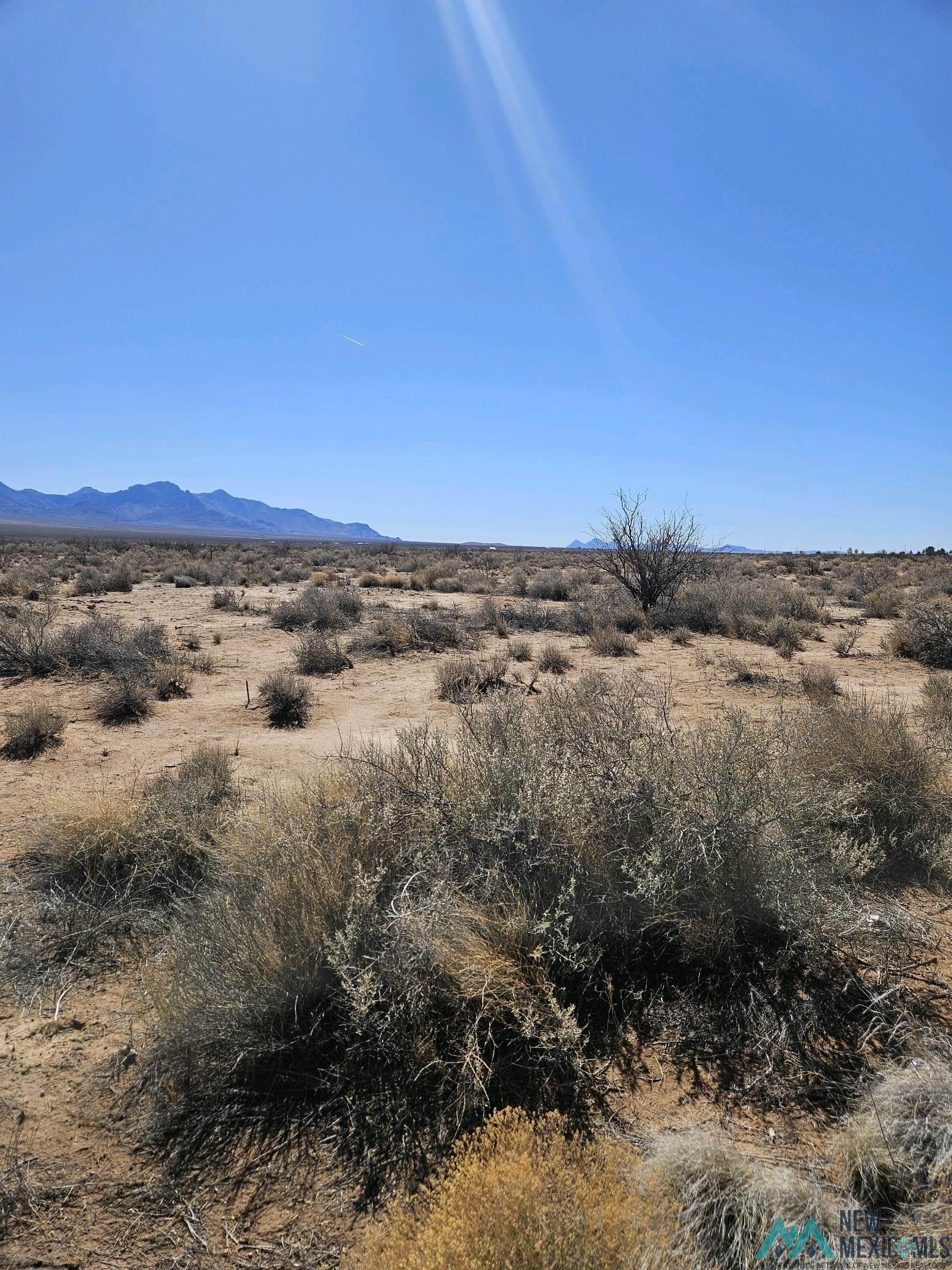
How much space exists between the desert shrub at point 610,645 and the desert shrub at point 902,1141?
898cm

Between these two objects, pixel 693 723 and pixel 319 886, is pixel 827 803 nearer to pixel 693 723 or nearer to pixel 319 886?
pixel 319 886

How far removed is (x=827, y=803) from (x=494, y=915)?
1800 mm

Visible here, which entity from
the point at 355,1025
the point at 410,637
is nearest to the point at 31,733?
the point at 355,1025

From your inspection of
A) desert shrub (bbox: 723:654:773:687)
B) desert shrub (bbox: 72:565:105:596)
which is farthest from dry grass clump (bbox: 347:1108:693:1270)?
desert shrub (bbox: 72:565:105:596)

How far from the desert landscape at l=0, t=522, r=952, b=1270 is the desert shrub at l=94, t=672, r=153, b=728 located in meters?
2.25

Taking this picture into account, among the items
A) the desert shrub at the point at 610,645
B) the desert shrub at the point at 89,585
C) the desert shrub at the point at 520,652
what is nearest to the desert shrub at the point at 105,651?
the desert shrub at the point at 520,652

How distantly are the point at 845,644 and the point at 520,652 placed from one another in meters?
5.45

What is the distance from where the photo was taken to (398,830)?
342cm

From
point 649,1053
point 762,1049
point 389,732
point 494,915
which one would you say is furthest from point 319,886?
point 389,732

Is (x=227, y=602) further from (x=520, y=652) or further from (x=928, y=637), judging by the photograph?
(x=928, y=637)

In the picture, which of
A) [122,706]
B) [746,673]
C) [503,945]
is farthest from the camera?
[746,673]

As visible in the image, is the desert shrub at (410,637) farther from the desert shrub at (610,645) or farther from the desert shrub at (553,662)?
the desert shrub at (610,645)

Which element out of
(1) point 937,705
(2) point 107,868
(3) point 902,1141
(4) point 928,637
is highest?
(4) point 928,637

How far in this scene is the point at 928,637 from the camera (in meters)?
10.1
